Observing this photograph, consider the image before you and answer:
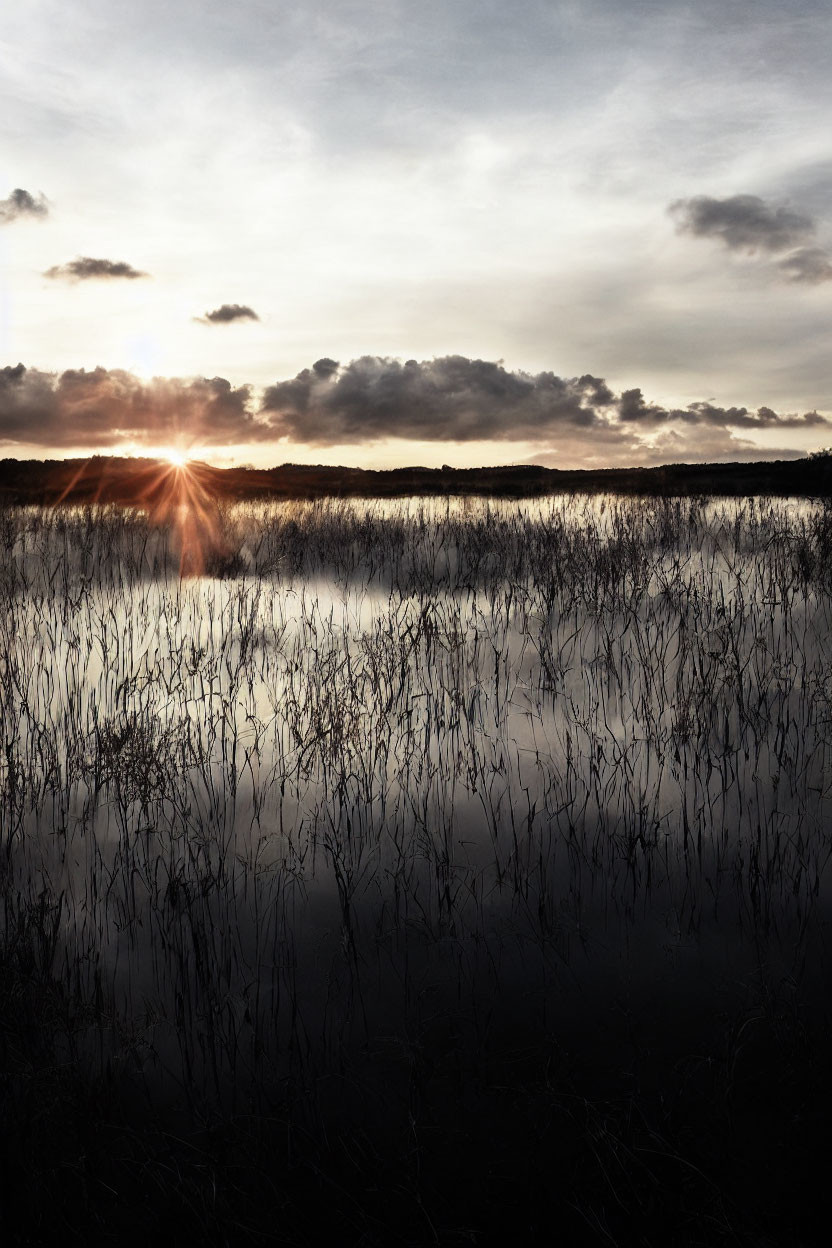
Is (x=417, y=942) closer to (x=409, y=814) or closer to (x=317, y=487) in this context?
(x=409, y=814)

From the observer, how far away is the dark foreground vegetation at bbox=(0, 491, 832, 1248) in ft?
6.17

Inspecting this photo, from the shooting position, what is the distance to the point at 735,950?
268 centimetres

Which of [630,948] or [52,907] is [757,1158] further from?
[52,907]

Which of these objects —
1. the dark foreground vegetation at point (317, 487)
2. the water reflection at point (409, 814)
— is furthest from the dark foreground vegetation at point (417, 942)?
the dark foreground vegetation at point (317, 487)

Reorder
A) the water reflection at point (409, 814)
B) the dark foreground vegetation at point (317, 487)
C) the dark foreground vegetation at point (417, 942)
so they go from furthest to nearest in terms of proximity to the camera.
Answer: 1. the dark foreground vegetation at point (317, 487)
2. the water reflection at point (409, 814)
3. the dark foreground vegetation at point (417, 942)

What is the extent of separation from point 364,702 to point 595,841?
1.95 m

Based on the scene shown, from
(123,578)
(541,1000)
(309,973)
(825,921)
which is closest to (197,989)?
(309,973)

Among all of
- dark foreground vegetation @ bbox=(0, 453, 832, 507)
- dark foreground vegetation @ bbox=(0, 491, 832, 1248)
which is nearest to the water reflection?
dark foreground vegetation @ bbox=(0, 491, 832, 1248)

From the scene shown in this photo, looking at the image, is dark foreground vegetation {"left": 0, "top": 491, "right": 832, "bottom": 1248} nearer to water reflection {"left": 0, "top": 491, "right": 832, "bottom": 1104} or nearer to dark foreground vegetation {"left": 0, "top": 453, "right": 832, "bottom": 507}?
water reflection {"left": 0, "top": 491, "right": 832, "bottom": 1104}

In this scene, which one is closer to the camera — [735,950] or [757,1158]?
[757,1158]

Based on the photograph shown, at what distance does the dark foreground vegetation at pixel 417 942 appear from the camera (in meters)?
1.88

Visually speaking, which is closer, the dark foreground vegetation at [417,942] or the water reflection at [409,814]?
the dark foreground vegetation at [417,942]

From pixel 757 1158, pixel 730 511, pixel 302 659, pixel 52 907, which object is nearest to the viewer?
pixel 757 1158

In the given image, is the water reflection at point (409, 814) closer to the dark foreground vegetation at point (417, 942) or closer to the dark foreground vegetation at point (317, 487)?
the dark foreground vegetation at point (417, 942)
